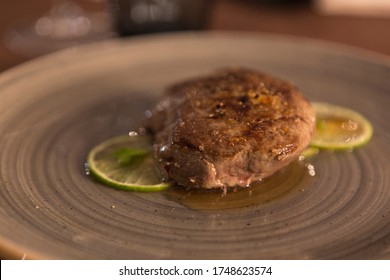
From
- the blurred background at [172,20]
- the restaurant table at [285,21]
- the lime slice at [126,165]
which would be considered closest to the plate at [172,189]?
the lime slice at [126,165]

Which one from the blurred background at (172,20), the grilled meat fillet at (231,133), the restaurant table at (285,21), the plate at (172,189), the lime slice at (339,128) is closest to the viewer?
the plate at (172,189)

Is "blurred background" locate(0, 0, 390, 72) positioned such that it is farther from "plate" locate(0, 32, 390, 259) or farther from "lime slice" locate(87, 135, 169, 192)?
"lime slice" locate(87, 135, 169, 192)

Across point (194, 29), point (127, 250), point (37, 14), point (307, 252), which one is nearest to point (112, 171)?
point (127, 250)

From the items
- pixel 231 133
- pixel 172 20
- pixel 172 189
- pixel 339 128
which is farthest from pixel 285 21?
pixel 172 189

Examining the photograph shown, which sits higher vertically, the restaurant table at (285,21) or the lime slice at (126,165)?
the restaurant table at (285,21)

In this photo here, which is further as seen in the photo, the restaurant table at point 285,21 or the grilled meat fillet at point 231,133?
the restaurant table at point 285,21

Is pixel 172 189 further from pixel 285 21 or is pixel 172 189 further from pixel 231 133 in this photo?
pixel 285 21

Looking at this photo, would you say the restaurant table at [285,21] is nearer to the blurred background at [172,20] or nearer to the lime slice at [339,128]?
the blurred background at [172,20]

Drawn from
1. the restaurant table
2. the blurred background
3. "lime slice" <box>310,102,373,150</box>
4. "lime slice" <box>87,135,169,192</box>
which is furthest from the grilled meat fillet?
the restaurant table
